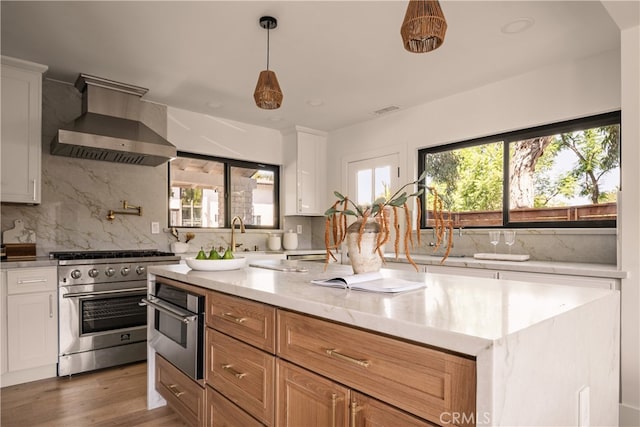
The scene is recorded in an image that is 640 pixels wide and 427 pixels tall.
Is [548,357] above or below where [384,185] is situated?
below

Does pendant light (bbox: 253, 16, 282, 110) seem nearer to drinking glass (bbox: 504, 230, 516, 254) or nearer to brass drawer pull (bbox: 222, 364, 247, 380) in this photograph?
brass drawer pull (bbox: 222, 364, 247, 380)

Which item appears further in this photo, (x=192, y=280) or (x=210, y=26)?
(x=210, y=26)

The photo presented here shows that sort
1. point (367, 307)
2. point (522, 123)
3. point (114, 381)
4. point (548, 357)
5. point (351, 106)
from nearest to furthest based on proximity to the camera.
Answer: point (548, 357), point (367, 307), point (114, 381), point (522, 123), point (351, 106)

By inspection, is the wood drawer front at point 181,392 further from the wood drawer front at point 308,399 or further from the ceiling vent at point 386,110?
the ceiling vent at point 386,110

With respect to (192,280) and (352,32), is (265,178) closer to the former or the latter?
(352,32)

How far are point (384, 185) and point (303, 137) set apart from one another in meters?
1.25

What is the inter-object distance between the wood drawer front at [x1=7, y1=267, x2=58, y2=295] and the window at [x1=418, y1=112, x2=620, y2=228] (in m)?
3.41

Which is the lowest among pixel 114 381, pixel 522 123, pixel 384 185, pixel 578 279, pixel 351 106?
pixel 114 381

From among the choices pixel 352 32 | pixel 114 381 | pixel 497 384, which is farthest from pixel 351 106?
pixel 497 384

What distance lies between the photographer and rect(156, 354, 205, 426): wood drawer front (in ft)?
5.95

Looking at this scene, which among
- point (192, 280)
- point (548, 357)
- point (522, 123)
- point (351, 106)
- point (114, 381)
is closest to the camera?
point (548, 357)

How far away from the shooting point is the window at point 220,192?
4.23 m

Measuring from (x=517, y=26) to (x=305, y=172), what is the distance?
2.92 meters

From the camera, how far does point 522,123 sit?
3.27 m
